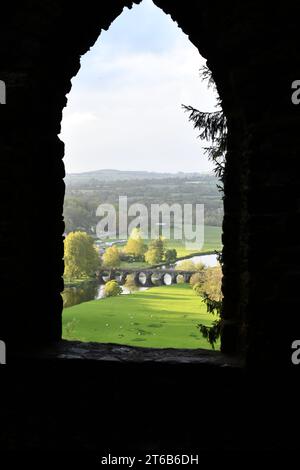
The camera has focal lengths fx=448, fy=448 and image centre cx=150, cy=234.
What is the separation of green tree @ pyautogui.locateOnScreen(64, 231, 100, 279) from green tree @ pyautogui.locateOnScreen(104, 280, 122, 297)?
4971mm

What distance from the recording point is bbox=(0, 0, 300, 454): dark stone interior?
9.03 ft

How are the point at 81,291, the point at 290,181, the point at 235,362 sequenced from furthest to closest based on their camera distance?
1. the point at 81,291
2. the point at 235,362
3. the point at 290,181

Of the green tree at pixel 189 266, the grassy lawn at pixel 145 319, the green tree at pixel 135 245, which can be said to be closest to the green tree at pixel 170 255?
the green tree at pixel 135 245

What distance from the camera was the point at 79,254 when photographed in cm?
1991

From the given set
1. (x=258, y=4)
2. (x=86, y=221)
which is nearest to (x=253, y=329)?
(x=258, y=4)

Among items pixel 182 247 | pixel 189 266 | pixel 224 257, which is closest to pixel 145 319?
pixel 189 266

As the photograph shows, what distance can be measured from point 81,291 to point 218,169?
1899 cm

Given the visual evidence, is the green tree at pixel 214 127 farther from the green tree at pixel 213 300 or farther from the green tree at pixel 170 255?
the green tree at pixel 170 255

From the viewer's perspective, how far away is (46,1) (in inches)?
118

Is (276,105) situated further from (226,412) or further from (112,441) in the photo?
(112,441)

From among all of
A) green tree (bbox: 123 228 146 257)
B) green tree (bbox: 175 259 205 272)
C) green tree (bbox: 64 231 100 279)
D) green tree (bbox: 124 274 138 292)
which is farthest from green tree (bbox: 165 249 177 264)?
green tree (bbox: 64 231 100 279)

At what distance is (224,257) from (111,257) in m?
20.7

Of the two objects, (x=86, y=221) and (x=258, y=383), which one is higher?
(x=86, y=221)

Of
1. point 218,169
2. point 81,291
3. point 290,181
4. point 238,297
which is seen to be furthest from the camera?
point 81,291
